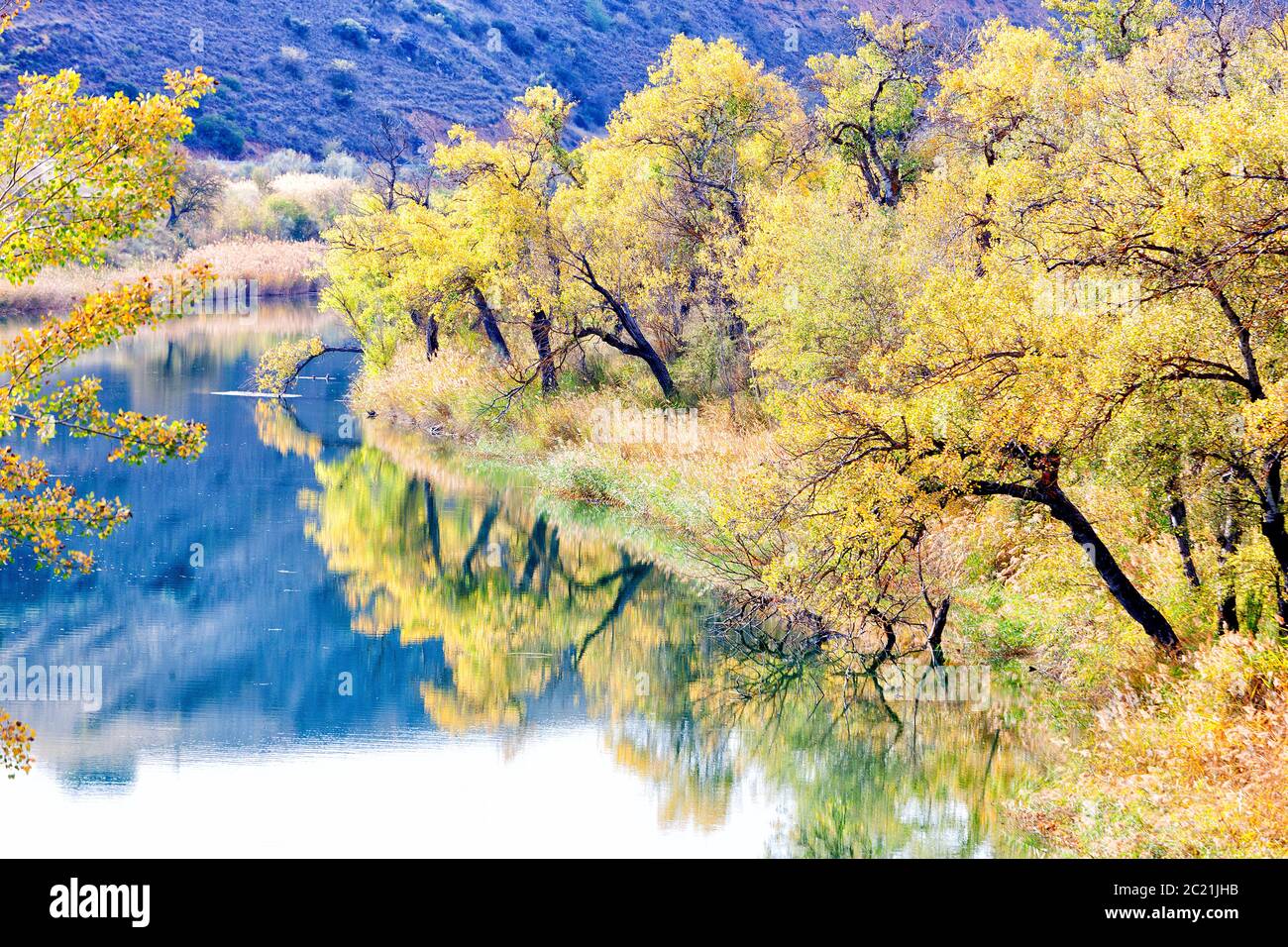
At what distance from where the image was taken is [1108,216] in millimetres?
13438

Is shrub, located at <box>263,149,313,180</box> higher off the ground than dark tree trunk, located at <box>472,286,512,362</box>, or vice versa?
shrub, located at <box>263,149,313,180</box>

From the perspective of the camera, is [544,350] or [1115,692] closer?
[1115,692]

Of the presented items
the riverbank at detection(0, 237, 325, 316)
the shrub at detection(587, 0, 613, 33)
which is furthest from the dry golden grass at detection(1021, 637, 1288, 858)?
the shrub at detection(587, 0, 613, 33)

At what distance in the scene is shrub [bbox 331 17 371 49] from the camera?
95438 millimetres

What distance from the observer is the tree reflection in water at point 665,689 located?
14.9 meters

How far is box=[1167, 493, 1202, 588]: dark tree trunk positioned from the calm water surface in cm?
273

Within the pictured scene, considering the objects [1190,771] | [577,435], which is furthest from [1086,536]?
[577,435]

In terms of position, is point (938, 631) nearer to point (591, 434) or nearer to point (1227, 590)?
point (1227, 590)

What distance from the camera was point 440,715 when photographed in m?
17.9

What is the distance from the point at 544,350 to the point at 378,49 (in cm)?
7013

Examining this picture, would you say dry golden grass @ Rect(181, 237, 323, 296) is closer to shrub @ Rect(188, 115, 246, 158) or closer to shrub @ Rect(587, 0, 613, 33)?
shrub @ Rect(188, 115, 246, 158)

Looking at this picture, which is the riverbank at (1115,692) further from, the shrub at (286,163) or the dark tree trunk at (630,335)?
the shrub at (286,163)

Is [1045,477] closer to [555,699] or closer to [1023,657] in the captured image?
[1023,657]

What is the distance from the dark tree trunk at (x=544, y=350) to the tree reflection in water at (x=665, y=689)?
14.9ft
